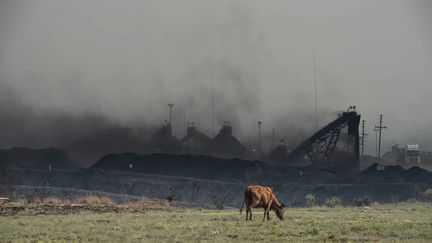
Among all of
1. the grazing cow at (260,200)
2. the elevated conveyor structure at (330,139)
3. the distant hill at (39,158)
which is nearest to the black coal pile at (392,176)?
the elevated conveyor structure at (330,139)

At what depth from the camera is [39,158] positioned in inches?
7441

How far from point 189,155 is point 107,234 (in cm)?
14250

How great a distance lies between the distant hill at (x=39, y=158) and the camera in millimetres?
179812

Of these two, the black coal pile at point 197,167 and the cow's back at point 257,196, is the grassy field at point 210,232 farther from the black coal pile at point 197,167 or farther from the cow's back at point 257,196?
the black coal pile at point 197,167

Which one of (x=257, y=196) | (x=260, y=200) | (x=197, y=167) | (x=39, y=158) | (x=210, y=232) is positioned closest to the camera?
(x=210, y=232)

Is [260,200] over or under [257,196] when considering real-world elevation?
under

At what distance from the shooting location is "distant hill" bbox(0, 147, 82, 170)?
180 metres

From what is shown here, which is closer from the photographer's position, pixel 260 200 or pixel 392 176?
pixel 260 200

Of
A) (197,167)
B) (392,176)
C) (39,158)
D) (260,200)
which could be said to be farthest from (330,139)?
(260,200)

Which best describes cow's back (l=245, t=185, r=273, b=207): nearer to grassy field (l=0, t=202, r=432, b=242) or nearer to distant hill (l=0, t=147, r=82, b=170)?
grassy field (l=0, t=202, r=432, b=242)

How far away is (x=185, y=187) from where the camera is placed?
145 meters

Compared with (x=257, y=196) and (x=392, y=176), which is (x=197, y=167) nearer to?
(x=392, y=176)

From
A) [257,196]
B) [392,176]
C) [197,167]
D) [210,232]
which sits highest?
[197,167]

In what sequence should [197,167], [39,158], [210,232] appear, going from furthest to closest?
[39,158] < [197,167] < [210,232]
